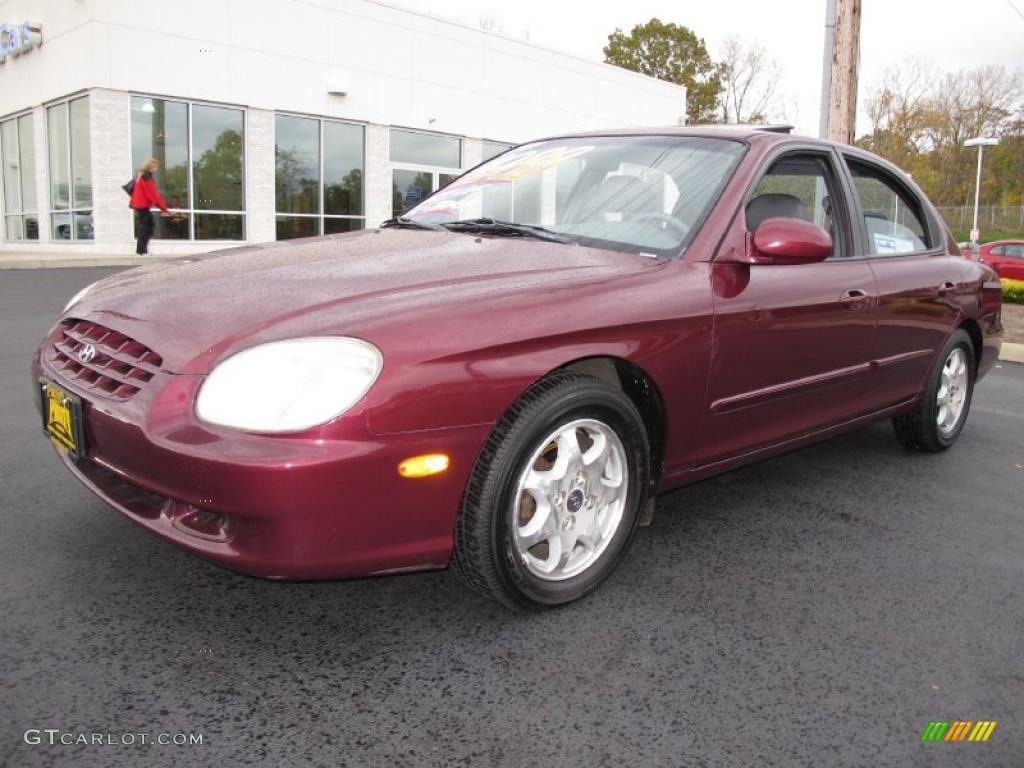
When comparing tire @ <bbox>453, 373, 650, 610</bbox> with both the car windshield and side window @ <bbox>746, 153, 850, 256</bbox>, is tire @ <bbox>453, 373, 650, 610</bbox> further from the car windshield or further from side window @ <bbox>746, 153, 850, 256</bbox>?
side window @ <bbox>746, 153, 850, 256</bbox>

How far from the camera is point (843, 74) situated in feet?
36.1

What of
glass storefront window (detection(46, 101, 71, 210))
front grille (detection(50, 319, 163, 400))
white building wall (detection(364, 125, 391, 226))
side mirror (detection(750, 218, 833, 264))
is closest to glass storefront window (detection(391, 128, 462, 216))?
white building wall (detection(364, 125, 391, 226))

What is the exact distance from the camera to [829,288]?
3.33 meters

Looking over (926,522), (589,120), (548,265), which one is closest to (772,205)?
(548,265)

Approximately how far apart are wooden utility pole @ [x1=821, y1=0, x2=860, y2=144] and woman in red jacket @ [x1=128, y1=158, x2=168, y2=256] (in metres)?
10.4

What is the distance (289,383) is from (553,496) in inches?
33.0

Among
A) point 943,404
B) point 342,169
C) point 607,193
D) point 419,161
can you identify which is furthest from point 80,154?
point 943,404

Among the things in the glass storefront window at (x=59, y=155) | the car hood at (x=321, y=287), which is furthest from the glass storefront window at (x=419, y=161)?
the car hood at (x=321, y=287)

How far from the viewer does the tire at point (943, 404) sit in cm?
430

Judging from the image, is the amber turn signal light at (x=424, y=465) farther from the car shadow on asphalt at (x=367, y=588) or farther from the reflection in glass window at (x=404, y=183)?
the reflection in glass window at (x=404, y=183)

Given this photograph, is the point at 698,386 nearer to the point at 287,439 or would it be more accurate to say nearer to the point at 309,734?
the point at 287,439

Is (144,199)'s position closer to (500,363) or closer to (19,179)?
(19,179)

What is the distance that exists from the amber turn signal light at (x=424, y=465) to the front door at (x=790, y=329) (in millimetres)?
1106

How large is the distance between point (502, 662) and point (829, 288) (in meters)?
2.01
